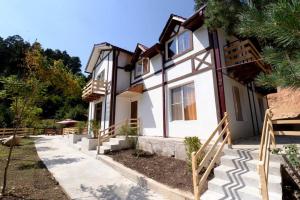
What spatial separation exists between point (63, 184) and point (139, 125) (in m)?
6.88

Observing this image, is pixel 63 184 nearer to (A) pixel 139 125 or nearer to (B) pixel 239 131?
(A) pixel 139 125

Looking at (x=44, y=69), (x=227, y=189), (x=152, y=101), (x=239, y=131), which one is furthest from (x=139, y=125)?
(x=227, y=189)

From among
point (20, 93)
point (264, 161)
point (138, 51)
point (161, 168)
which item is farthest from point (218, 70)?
point (20, 93)

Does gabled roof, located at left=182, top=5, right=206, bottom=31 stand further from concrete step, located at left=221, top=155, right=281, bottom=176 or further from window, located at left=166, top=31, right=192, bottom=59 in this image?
concrete step, located at left=221, top=155, right=281, bottom=176

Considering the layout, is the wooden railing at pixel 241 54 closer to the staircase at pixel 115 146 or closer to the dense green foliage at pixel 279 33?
the dense green foliage at pixel 279 33

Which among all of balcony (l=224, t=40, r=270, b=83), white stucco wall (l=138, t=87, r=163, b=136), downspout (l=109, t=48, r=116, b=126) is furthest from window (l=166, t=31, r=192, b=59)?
downspout (l=109, t=48, r=116, b=126)

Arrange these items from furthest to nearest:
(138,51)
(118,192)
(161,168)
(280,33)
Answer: (138,51) → (161,168) → (118,192) → (280,33)

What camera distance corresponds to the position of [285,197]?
4.45m

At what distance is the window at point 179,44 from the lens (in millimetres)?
10406

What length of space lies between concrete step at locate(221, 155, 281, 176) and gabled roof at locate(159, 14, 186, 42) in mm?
7850

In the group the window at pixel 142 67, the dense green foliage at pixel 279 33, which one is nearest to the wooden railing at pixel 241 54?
the dense green foliage at pixel 279 33

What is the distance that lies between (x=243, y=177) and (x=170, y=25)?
9.28m

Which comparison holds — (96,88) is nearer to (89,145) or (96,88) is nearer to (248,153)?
(89,145)

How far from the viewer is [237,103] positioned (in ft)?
32.4
